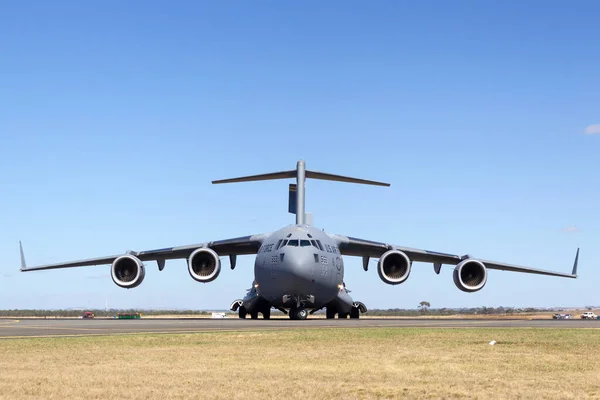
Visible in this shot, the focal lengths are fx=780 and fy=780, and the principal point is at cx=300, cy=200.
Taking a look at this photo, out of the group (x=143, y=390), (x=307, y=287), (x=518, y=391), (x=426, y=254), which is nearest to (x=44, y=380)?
(x=143, y=390)

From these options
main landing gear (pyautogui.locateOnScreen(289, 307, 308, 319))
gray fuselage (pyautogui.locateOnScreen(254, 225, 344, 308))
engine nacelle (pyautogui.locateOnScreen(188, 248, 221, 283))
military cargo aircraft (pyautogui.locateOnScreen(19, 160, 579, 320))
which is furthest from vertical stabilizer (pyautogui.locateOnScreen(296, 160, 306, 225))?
main landing gear (pyautogui.locateOnScreen(289, 307, 308, 319))

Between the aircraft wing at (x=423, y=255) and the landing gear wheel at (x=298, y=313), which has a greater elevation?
the aircraft wing at (x=423, y=255)

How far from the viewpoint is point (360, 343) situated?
46.8 ft

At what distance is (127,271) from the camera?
→ 117 ft

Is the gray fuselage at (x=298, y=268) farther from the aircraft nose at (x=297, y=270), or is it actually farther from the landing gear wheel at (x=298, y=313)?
the landing gear wheel at (x=298, y=313)

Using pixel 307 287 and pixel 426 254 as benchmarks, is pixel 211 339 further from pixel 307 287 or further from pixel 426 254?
pixel 426 254

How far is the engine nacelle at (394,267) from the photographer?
3428 centimetres

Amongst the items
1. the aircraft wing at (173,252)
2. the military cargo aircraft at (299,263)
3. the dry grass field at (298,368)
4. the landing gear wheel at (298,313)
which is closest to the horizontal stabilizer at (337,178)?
the military cargo aircraft at (299,263)

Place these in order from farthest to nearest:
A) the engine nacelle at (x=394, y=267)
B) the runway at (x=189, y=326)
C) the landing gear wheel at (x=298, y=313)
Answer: the engine nacelle at (x=394, y=267), the landing gear wheel at (x=298, y=313), the runway at (x=189, y=326)

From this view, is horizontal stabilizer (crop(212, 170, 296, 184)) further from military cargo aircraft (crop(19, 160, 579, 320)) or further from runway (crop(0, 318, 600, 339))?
runway (crop(0, 318, 600, 339))

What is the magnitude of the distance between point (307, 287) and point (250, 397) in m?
24.6

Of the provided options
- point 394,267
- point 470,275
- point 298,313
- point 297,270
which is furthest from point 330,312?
point 297,270

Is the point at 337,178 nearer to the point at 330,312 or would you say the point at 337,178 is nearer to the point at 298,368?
the point at 330,312

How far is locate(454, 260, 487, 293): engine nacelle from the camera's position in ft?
114
